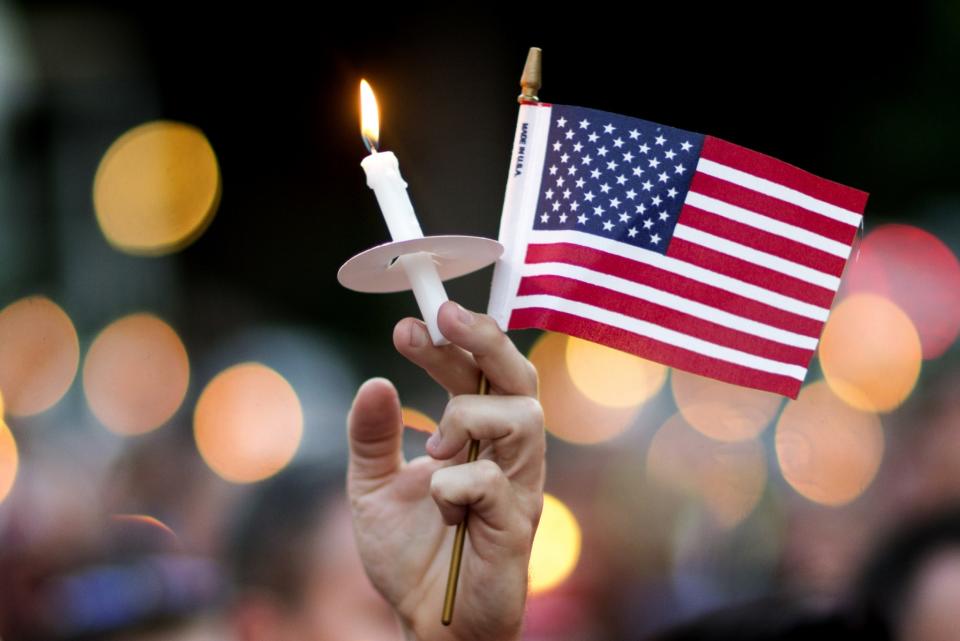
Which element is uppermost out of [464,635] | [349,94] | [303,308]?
[349,94]

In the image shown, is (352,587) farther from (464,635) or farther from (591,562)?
(591,562)

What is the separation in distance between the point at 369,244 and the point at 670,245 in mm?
4530

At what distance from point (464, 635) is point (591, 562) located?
8.45 ft

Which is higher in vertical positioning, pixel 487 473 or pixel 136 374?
pixel 487 473

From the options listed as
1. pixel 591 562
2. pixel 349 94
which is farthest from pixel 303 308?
pixel 591 562

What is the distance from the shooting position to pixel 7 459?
4371mm

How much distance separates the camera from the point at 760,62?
207 inches

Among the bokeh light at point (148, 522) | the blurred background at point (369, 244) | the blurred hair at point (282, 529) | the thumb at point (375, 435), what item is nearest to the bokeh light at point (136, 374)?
the blurred background at point (369, 244)

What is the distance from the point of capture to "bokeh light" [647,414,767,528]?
14.2ft

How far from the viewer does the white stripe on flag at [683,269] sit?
1363mm

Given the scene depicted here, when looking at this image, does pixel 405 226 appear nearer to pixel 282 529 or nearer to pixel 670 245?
pixel 670 245

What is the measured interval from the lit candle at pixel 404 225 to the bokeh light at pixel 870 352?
404 centimetres

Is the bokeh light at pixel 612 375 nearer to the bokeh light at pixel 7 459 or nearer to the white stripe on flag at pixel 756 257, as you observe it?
the bokeh light at pixel 7 459

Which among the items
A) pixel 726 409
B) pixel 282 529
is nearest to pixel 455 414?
pixel 282 529
